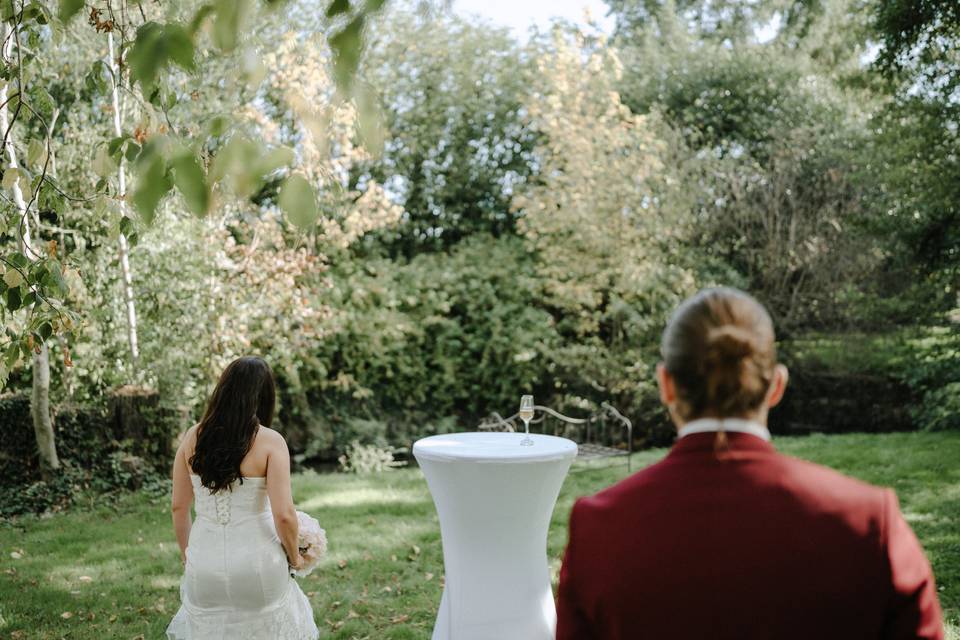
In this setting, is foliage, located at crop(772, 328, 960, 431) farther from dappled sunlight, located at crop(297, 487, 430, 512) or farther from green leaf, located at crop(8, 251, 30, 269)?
green leaf, located at crop(8, 251, 30, 269)

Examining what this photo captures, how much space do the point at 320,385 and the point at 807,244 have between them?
6.73 m

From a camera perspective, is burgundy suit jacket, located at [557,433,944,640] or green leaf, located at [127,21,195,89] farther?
burgundy suit jacket, located at [557,433,944,640]

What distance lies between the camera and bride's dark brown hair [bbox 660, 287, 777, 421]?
1.43 meters

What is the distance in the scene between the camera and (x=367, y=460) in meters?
10.3

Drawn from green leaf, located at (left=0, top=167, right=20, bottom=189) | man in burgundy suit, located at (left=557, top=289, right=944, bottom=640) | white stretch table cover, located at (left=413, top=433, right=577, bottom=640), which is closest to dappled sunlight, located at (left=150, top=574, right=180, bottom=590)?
white stretch table cover, located at (left=413, top=433, right=577, bottom=640)

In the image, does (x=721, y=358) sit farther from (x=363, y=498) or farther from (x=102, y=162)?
(x=363, y=498)

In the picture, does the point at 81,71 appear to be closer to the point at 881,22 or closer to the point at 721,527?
the point at 881,22

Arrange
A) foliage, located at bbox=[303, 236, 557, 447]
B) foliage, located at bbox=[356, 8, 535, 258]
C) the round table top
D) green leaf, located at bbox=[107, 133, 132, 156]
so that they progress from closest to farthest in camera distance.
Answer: green leaf, located at bbox=[107, 133, 132, 156]
the round table top
foliage, located at bbox=[303, 236, 557, 447]
foliage, located at bbox=[356, 8, 535, 258]

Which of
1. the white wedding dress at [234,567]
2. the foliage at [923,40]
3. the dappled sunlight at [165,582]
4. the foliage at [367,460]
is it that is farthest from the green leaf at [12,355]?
the foliage at [923,40]

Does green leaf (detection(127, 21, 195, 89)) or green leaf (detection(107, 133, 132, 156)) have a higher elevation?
green leaf (detection(107, 133, 132, 156))

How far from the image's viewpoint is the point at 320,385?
10602 millimetres

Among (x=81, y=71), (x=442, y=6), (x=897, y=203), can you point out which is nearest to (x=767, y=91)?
(x=897, y=203)

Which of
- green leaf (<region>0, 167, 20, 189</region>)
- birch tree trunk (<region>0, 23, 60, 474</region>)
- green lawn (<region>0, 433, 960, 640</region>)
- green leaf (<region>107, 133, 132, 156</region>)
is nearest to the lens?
green leaf (<region>107, 133, 132, 156</region>)

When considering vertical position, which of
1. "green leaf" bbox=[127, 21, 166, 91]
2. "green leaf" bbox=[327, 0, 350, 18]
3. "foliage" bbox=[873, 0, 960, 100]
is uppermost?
"foliage" bbox=[873, 0, 960, 100]
